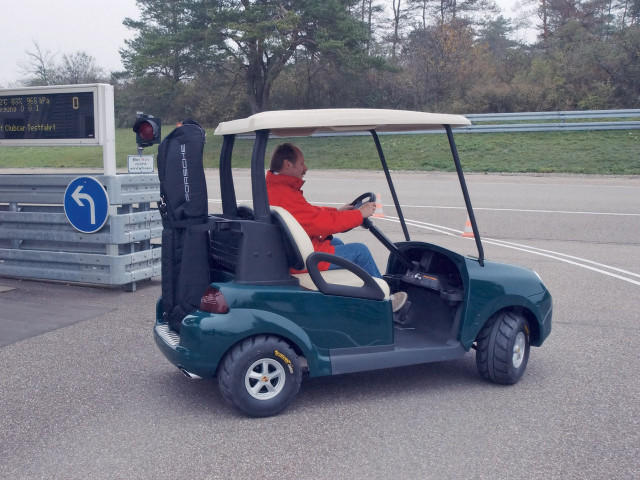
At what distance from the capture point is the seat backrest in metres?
4.57

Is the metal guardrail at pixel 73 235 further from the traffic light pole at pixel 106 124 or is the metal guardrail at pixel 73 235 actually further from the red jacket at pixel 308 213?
the red jacket at pixel 308 213

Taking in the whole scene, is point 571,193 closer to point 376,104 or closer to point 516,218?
point 516,218

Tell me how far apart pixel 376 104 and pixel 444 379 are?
102ft

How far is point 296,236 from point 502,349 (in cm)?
163

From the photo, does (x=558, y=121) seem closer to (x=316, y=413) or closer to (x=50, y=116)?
(x=50, y=116)

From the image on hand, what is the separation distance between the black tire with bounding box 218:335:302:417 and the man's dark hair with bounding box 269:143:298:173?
120 cm

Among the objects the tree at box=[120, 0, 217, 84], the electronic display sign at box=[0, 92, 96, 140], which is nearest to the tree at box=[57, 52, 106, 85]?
the tree at box=[120, 0, 217, 84]

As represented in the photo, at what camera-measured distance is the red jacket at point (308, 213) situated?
4840mm

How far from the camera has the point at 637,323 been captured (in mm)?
6820

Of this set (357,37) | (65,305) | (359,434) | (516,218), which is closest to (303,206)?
(359,434)

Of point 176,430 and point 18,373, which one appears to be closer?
point 176,430

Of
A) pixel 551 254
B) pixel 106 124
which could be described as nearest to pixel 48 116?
pixel 106 124

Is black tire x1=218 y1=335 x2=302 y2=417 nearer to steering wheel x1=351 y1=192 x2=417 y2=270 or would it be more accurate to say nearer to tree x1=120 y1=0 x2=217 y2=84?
steering wheel x1=351 y1=192 x2=417 y2=270

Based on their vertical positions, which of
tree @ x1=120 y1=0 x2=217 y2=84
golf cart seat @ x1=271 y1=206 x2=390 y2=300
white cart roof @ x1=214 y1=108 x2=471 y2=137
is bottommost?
golf cart seat @ x1=271 y1=206 x2=390 y2=300
